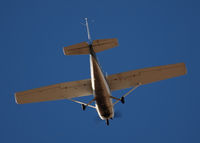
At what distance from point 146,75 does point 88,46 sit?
4.17 m

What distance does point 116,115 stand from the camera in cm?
2203

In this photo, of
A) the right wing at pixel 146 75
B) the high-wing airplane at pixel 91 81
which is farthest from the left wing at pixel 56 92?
the right wing at pixel 146 75

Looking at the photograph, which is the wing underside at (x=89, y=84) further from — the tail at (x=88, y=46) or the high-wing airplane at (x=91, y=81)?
the tail at (x=88, y=46)

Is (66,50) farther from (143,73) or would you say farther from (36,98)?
(143,73)

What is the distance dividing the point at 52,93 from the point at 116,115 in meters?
4.25

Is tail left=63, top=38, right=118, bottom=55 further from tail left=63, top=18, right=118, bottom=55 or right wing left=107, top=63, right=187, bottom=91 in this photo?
right wing left=107, top=63, right=187, bottom=91

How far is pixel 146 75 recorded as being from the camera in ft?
74.8

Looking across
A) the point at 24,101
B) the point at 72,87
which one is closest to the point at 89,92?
the point at 72,87

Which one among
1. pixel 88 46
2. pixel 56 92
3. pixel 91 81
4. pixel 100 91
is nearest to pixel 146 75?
pixel 91 81

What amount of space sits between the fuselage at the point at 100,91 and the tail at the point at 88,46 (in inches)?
16.4

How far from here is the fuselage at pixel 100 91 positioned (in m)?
19.6

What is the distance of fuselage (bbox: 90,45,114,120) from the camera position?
→ 1958cm

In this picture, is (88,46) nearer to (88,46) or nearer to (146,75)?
(88,46)

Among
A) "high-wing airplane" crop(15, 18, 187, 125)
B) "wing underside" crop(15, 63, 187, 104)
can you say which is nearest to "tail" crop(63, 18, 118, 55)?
"high-wing airplane" crop(15, 18, 187, 125)
